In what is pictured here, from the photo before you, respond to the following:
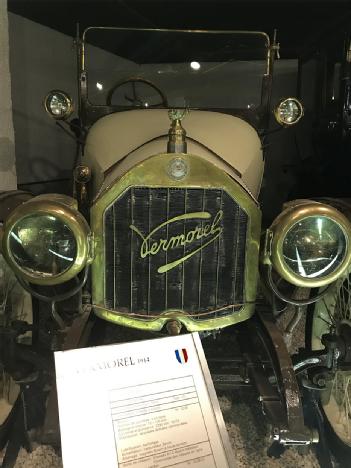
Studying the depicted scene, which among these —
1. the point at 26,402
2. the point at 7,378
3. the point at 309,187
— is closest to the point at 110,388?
the point at 26,402

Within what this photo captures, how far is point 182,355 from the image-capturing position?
1.21 meters

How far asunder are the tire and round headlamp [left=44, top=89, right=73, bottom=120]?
1.50 m

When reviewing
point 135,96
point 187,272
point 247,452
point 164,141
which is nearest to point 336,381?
point 247,452

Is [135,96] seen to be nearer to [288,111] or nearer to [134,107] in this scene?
[134,107]

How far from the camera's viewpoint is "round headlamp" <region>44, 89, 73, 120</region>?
7.36 ft

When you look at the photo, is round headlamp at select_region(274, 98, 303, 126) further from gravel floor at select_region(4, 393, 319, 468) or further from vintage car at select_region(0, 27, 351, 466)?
gravel floor at select_region(4, 393, 319, 468)

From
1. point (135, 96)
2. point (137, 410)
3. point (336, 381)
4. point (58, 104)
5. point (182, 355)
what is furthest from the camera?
point (135, 96)

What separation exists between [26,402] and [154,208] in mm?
918

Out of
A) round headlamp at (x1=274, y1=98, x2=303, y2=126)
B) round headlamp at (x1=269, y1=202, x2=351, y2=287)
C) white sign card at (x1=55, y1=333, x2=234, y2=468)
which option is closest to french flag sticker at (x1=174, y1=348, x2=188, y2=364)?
white sign card at (x1=55, y1=333, x2=234, y2=468)

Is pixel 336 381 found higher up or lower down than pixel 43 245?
lower down

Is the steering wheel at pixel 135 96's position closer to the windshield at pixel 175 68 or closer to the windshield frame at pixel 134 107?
the windshield at pixel 175 68

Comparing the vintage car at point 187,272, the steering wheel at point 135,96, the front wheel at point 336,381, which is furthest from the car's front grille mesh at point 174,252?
the steering wheel at point 135,96

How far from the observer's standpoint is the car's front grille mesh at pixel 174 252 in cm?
144

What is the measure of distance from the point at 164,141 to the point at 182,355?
945mm
